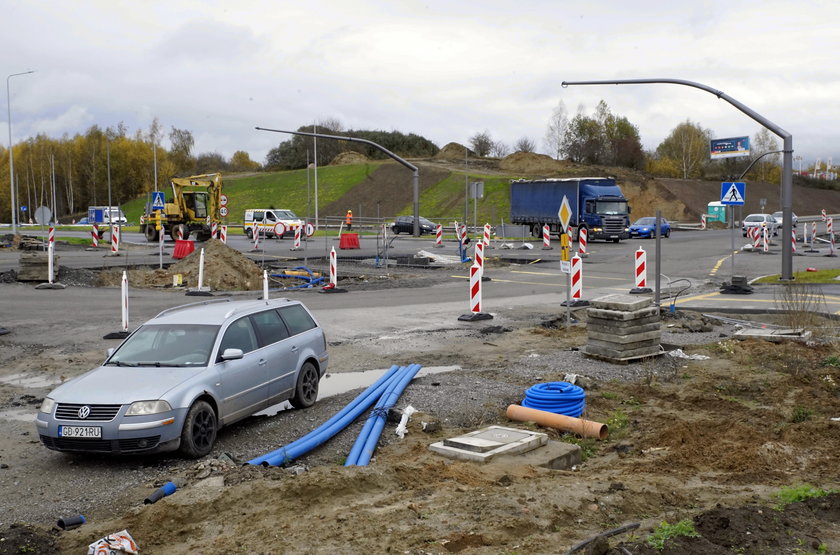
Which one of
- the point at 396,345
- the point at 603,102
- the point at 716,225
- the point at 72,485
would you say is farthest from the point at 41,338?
the point at 603,102

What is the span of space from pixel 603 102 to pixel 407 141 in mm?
30430

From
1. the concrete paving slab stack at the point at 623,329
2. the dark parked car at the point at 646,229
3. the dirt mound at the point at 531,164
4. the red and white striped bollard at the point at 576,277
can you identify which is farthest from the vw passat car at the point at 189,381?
the dirt mound at the point at 531,164

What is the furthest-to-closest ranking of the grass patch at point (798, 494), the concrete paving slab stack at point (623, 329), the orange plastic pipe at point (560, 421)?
the concrete paving slab stack at point (623, 329)
the orange plastic pipe at point (560, 421)
the grass patch at point (798, 494)

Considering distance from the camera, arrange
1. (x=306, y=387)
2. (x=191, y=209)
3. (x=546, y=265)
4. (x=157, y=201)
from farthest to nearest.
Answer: (x=157, y=201) → (x=191, y=209) → (x=546, y=265) → (x=306, y=387)

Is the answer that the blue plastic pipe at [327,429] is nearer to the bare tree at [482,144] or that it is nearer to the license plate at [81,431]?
the license plate at [81,431]

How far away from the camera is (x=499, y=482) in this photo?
7199 mm

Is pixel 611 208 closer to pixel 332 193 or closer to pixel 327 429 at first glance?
pixel 327 429

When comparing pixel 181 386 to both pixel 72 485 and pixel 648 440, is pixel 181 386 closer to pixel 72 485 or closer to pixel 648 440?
pixel 72 485

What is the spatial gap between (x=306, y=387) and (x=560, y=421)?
342cm

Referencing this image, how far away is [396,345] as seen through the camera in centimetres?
1545

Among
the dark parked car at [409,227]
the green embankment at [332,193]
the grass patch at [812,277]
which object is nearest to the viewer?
the grass patch at [812,277]

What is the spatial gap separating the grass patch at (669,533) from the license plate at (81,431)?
5.36m

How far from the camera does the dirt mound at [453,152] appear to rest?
368 ft

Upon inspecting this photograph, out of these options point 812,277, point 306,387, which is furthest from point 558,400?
point 812,277
